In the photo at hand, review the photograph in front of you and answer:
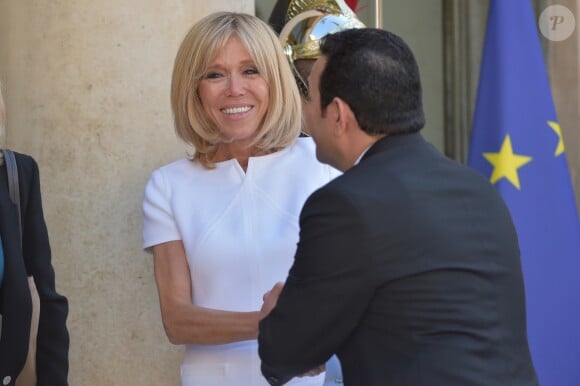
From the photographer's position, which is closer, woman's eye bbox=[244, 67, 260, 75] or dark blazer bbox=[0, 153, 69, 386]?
dark blazer bbox=[0, 153, 69, 386]

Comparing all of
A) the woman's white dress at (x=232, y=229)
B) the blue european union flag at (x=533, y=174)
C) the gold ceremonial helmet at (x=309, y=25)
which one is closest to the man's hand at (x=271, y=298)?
the woman's white dress at (x=232, y=229)


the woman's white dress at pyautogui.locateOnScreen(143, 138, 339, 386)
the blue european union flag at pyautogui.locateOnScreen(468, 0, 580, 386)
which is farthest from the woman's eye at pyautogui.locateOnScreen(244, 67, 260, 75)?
the blue european union flag at pyautogui.locateOnScreen(468, 0, 580, 386)

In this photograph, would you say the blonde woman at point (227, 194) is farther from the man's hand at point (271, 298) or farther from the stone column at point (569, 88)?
the stone column at point (569, 88)

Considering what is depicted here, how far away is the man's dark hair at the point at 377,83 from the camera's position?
2.58 m

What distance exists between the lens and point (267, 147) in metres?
3.53

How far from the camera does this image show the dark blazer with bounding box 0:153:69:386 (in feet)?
10.7

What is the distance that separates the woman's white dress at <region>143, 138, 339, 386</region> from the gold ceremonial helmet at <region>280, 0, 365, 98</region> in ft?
2.18

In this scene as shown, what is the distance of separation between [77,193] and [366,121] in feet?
6.13

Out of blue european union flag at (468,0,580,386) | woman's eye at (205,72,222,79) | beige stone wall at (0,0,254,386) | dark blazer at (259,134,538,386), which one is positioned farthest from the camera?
blue european union flag at (468,0,580,386)

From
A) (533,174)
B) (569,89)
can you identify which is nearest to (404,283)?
(533,174)

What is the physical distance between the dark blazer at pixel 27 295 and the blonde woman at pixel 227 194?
0.31 metres

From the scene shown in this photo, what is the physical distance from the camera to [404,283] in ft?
7.95

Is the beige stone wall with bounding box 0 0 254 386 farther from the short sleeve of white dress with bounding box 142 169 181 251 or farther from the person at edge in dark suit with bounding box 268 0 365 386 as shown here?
the short sleeve of white dress with bounding box 142 169 181 251

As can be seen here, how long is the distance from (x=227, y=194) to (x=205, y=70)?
1.21 feet
